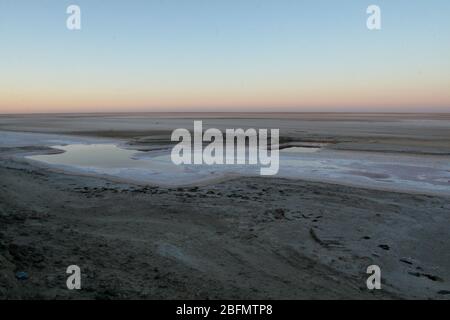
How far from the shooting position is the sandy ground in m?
4.94

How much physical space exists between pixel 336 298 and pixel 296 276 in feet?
2.36

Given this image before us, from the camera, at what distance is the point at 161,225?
7.53 meters

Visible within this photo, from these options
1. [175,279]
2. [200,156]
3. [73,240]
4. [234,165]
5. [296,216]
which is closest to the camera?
[175,279]

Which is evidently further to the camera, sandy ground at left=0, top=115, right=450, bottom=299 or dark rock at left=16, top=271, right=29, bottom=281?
sandy ground at left=0, top=115, right=450, bottom=299

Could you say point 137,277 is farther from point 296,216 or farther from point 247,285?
point 296,216

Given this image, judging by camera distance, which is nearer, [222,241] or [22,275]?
[22,275]

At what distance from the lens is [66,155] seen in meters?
19.2

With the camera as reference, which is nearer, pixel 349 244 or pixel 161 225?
pixel 349 244

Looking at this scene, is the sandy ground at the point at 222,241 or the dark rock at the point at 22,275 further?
the sandy ground at the point at 222,241

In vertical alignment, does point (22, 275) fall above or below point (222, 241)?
above

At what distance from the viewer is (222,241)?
263 inches

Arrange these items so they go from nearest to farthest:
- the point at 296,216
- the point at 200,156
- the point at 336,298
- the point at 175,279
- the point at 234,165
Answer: the point at 336,298 < the point at 175,279 < the point at 296,216 < the point at 234,165 < the point at 200,156

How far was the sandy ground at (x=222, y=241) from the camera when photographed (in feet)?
16.2

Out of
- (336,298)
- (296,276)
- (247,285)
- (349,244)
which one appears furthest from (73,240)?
(349,244)
